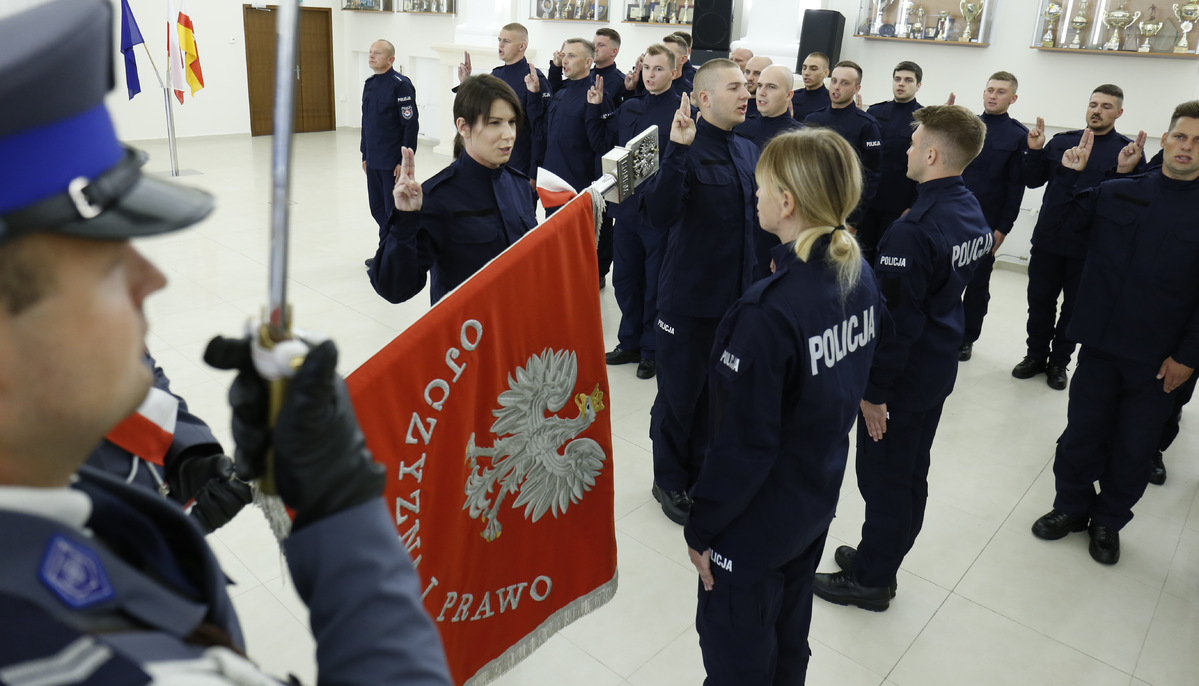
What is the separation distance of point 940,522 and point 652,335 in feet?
6.16

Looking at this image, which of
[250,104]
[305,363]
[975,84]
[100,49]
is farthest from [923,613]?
[250,104]

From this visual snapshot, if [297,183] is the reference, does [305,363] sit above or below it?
above

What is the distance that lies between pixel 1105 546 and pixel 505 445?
2.60m

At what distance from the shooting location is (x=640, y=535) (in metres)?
3.13

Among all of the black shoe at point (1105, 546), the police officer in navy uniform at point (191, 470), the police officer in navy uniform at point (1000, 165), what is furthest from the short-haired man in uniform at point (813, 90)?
the police officer in navy uniform at point (191, 470)

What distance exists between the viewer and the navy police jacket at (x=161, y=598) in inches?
22.3

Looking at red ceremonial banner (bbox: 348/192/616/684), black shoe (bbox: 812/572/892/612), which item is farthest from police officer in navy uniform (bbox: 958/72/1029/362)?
red ceremonial banner (bbox: 348/192/616/684)

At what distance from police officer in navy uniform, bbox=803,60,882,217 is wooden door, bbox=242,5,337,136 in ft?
29.6

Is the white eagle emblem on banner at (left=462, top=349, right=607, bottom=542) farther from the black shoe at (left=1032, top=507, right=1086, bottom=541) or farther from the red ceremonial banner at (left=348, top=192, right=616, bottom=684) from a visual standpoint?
the black shoe at (left=1032, top=507, right=1086, bottom=541)

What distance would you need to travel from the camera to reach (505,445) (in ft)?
6.29

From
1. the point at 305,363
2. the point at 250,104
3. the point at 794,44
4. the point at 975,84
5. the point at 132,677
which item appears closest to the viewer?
the point at 132,677

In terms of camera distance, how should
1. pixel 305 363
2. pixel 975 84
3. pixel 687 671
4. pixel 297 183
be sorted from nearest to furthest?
pixel 305 363, pixel 687 671, pixel 975 84, pixel 297 183

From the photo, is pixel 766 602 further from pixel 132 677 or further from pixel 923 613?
pixel 132 677

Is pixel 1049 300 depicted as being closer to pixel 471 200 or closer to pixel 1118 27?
pixel 1118 27
